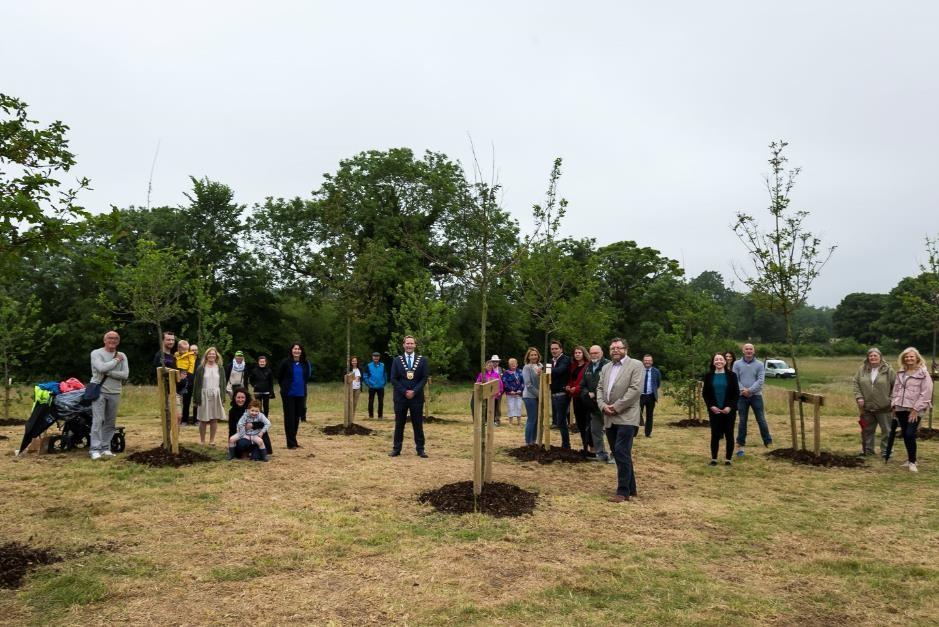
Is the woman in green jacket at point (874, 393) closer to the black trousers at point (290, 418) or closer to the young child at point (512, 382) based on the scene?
the young child at point (512, 382)

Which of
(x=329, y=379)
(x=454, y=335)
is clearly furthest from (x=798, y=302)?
(x=329, y=379)

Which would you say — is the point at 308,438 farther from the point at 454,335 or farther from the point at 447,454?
the point at 454,335

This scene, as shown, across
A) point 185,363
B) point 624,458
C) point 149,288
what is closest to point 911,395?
point 624,458

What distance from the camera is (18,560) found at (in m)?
5.08

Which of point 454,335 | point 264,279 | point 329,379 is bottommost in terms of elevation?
point 329,379

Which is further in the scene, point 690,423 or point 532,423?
point 690,423

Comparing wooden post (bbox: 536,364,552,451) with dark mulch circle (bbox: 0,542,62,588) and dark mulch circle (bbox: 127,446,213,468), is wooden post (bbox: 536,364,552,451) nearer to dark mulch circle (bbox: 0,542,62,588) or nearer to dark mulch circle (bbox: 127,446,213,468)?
dark mulch circle (bbox: 127,446,213,468)

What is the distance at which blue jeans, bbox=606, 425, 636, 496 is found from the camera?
24.9ft

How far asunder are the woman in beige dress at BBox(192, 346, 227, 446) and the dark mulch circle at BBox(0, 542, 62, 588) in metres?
5.45

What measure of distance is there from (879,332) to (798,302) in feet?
282

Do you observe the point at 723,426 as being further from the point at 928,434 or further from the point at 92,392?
the point at 92,392

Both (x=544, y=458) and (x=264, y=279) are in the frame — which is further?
(x=264, y=279)

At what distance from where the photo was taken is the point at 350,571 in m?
5.07

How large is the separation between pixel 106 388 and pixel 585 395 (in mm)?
7298
